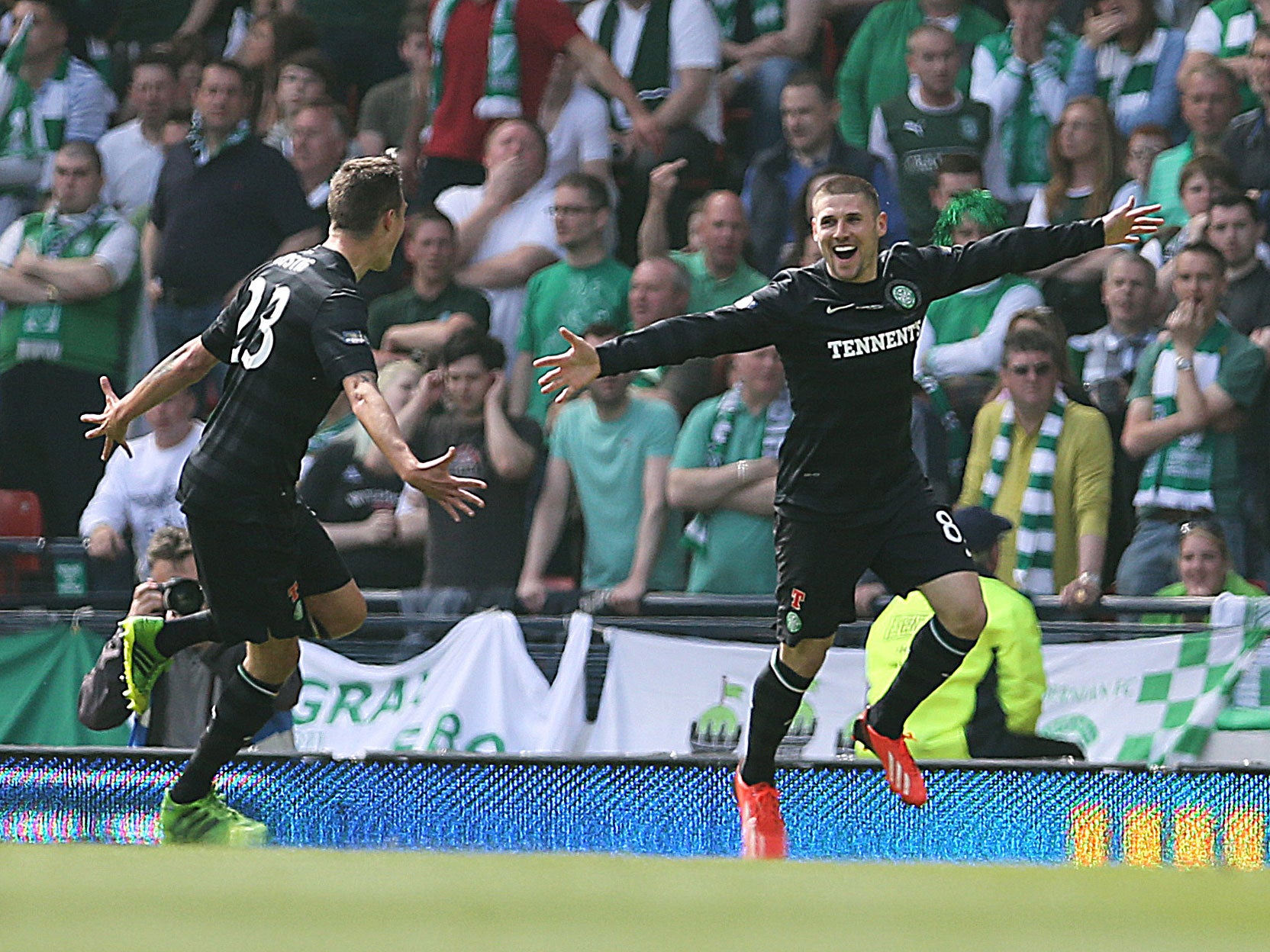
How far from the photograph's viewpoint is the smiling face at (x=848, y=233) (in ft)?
20.5

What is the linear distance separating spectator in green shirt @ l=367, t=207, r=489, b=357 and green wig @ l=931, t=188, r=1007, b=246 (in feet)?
8.04

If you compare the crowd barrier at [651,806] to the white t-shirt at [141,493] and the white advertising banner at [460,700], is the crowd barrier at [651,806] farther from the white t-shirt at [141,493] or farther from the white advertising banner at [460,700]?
the white t-shirt at [141,493]

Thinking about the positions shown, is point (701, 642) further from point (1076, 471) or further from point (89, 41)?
point (89, 41)

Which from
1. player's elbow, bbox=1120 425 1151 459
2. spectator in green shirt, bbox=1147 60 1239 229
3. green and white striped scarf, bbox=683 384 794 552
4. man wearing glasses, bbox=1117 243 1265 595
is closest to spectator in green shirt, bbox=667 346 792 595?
green and white striped scarf, bbox=683 384 794 552

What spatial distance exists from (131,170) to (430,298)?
234 cm

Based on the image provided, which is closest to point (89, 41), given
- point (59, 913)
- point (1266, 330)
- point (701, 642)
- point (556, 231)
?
point (556, 231)

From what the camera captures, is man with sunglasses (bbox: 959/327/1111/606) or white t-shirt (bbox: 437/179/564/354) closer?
man with sunglasses (bbox: 959/327/1111/606)

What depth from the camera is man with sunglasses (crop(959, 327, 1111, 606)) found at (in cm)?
904

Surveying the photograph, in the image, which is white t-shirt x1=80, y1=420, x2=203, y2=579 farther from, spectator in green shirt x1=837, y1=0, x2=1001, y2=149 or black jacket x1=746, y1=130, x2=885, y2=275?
spectator in green shirt x1=837, y1=0, x2=1001, y2=149

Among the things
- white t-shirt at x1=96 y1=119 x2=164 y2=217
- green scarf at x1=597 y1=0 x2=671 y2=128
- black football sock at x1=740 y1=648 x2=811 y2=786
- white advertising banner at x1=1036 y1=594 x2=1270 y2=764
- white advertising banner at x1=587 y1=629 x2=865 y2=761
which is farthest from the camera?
white t-shirt at x1=96 y1=119 x2=164 y2=217

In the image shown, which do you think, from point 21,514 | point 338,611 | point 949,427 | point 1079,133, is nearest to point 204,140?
point 21,514

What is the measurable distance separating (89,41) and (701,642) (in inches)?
250

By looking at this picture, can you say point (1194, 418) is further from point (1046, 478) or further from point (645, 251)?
point (645, 251)

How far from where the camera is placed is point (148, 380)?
6461mm
